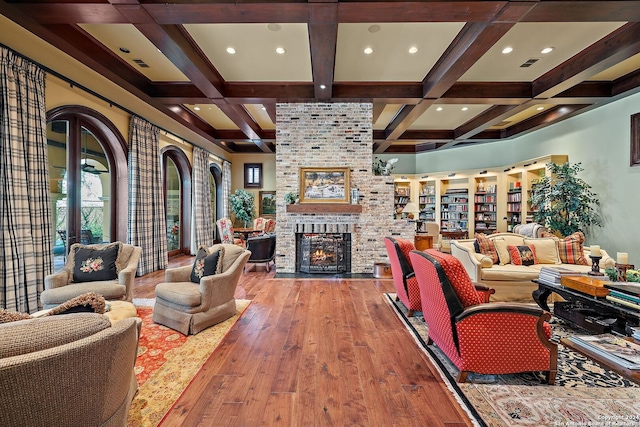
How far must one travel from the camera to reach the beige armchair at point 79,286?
314cm

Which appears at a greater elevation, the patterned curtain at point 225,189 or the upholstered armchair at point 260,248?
the patterned curtain at point 225,189

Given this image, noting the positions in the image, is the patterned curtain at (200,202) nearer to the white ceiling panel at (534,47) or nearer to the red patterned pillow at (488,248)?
the white ceiling panel at (534,47)

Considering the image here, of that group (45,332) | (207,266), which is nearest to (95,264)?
(207,266)

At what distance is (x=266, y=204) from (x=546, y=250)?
8.30 metres

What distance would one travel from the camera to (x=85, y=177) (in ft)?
15.9

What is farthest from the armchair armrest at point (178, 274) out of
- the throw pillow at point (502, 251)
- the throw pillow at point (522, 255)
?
the throw pillow at point (522, 255)

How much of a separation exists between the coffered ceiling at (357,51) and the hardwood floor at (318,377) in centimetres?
336

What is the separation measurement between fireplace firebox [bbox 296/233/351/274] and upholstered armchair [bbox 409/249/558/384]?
3733 mm

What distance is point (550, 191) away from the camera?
6289 mm

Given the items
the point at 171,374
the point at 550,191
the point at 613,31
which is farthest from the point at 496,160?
the point at 171,374

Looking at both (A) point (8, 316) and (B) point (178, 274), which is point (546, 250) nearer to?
(B) point (178, 274)

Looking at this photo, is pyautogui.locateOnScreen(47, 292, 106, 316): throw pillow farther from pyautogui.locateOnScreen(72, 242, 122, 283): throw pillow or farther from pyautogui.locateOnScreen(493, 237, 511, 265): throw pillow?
pyautogui.locateOnScreen(493, 237, 511, 265): throw pillow

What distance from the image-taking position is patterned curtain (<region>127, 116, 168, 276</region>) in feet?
18.1

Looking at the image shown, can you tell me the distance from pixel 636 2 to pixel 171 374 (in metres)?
5.52
